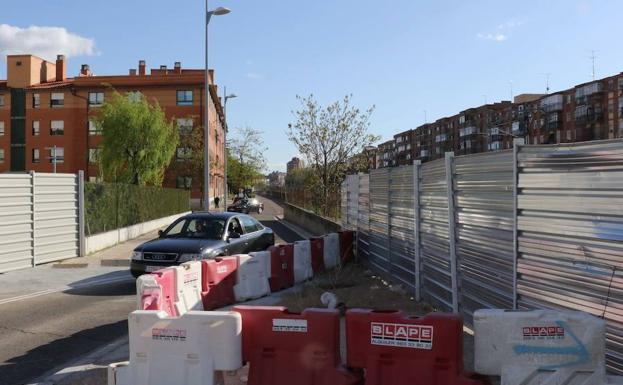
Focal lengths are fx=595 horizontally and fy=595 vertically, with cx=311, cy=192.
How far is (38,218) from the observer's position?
15156 mm

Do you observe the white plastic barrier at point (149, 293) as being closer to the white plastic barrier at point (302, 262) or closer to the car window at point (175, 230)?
the white plastic barrier at point (302, 262)

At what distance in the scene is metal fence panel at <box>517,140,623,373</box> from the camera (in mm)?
4602

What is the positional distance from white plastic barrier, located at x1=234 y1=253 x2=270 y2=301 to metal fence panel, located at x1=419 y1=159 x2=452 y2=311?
2.92 metres

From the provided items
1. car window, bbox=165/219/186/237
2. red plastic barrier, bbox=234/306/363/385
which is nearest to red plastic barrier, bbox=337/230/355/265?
car window, bbox=165/219/186/237

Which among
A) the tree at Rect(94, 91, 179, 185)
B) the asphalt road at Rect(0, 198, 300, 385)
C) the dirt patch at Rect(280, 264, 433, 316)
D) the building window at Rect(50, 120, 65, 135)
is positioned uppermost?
the building window at Rect(50, 120, 65, 135)

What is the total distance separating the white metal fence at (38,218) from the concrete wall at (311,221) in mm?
8786

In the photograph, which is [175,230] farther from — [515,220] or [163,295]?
[515,220]

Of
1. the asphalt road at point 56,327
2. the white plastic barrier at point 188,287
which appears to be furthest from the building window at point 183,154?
the white plastic barrier at point 188,287

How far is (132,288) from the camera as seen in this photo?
11.6 m

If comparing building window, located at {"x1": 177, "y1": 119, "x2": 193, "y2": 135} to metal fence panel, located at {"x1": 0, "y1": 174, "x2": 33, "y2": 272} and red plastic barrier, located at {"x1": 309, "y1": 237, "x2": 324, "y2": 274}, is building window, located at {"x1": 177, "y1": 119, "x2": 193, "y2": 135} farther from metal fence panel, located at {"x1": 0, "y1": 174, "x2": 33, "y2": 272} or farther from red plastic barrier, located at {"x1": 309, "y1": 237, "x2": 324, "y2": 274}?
red plastic barrier, located at {"x1": 309, "y1": 237, "x2": 324, "y2": 274}

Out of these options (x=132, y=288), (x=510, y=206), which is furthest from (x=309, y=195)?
(x=510, y=206)

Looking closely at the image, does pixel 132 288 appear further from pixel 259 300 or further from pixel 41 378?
pixel 41 378

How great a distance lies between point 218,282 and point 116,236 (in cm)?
1277

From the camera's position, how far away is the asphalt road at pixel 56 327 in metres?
6.26
